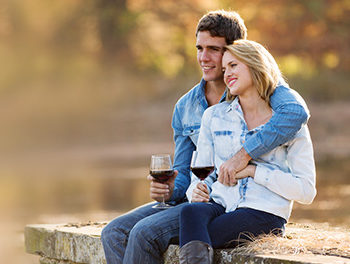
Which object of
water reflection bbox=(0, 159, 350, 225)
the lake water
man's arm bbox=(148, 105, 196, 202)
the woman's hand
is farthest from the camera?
water reflection bbox=(0, 159, 350, 225)

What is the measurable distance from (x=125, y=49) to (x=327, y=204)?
15.2 m

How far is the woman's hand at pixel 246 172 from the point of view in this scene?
328 centimetres

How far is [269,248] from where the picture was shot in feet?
10.4

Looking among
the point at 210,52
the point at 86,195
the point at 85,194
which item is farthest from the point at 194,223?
the point at 85,194

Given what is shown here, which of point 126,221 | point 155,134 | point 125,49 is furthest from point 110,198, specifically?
point 125,49

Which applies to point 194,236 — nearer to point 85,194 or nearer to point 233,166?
point 233,166

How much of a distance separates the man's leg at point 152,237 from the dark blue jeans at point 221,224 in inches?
7.8

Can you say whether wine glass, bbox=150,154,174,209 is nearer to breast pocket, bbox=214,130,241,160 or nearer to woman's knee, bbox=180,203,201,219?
breast pocket, bbox=214,130,241,160

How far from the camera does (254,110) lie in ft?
11.2

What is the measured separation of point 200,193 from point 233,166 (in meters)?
0.19

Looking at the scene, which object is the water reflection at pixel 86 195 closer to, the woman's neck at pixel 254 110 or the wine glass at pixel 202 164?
the wine glass at pixel 202 164

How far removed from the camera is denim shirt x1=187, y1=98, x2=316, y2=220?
3221mm

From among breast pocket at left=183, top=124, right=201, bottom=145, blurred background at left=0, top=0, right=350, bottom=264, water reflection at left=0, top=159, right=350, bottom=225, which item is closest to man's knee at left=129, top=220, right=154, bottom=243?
breast pocket at left=183, top=124, right=201, bottom=145

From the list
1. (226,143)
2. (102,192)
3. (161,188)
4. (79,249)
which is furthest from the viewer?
(102,192)
